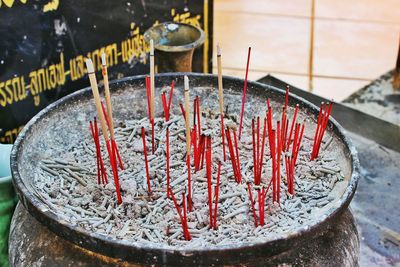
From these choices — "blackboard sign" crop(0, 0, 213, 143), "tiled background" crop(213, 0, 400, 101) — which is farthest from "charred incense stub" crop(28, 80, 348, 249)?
"tiled background" crop(213, 0, 400, 101)

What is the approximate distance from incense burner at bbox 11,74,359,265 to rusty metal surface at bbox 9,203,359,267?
40mm

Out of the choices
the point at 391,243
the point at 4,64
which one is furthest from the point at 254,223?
the point at 4,64

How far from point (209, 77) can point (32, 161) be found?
0.67 meters

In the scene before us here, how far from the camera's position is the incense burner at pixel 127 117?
142cm

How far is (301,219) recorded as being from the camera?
163cm

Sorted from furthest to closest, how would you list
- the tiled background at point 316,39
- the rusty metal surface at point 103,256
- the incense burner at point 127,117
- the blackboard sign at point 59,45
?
the tiled background at point 316,39, the blackboard sign at point 59,45, the rusty metal surface at point 103,256, the incense burner at point 127,117

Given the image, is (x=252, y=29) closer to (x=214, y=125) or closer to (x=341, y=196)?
(x=214, y=125)

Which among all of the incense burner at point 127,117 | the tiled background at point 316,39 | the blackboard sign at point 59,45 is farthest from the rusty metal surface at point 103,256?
the tiled background at point 316,39

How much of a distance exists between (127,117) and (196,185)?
0.48 m

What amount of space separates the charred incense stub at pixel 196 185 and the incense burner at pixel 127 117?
0.02 metres

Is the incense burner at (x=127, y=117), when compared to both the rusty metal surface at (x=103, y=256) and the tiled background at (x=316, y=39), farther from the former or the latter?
the tiled background at (x=316, y=39)

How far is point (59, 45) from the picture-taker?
8.86 ft

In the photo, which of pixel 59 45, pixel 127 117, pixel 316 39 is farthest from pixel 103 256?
pixel 316 39

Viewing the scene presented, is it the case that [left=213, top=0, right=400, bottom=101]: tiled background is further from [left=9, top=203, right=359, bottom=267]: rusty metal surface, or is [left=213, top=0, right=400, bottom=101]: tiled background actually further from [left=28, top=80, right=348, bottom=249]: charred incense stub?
[left=9, top=203, right=359, bottom=267]: rusty metal surface
